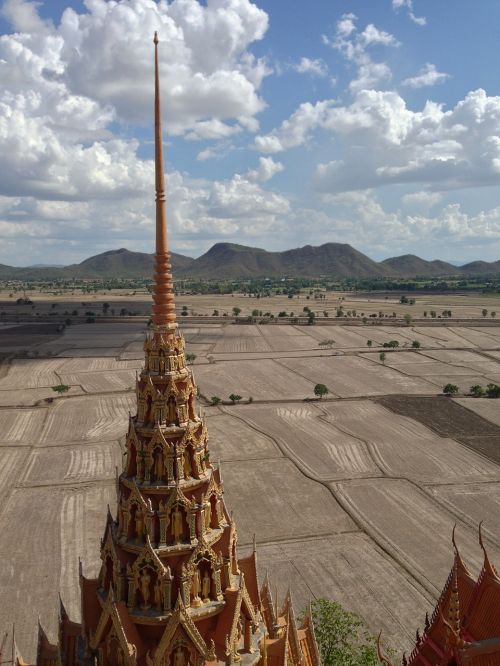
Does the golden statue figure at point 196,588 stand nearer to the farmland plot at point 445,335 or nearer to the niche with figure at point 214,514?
the niche with figure at point 214,514

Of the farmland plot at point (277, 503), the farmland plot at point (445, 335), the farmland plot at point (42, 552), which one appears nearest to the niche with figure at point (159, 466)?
the farmland plot at point (42, 552)

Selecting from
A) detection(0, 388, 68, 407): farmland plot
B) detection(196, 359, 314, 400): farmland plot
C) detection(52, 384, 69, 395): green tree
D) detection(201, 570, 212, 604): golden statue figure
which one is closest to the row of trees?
detection(196, 359, 314, 400): farmland plot

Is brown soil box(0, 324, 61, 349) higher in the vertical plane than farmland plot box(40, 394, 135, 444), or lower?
higher

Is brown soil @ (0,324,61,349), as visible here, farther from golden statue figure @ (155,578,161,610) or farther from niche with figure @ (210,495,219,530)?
golden statue figure @ (155,578,161,610)

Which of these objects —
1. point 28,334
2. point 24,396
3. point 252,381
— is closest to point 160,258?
point 24,396

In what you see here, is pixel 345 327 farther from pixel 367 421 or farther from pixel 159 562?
pixel 159 562

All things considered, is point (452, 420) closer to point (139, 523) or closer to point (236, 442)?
point (236, 442)

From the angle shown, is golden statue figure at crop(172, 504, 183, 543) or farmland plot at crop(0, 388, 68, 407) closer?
golden statue figure at crop(172, 504, 183, 543)
